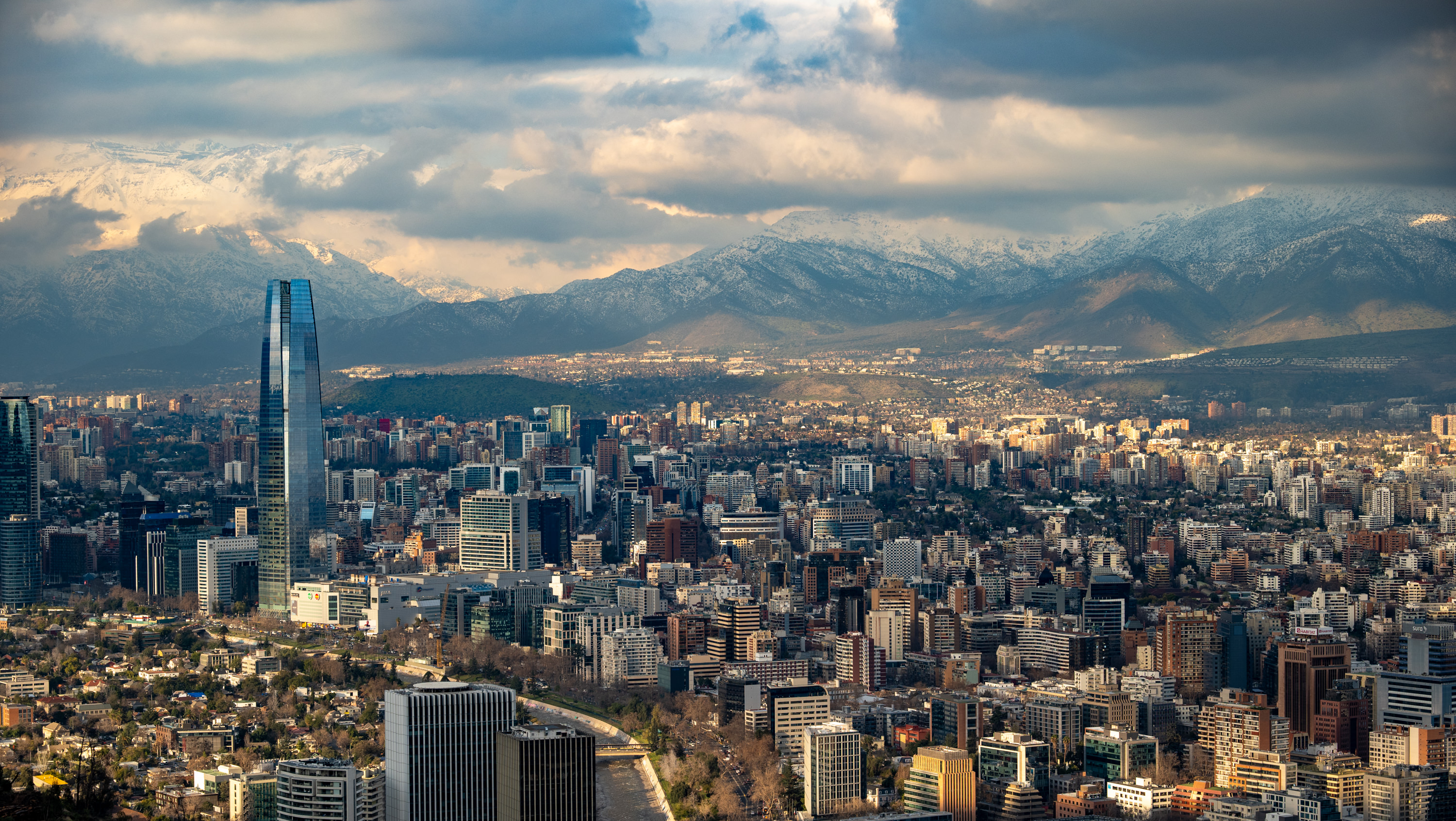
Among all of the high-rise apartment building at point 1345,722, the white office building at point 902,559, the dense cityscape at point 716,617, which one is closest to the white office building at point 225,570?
the dense cityscape at point 716,617

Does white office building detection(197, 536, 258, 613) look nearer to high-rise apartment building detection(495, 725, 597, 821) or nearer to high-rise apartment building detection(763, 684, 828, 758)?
high-rise apartment building detection(763, 684, 828, 758)

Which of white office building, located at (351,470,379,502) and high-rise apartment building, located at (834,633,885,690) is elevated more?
white office building, located at (351,470,379,502)

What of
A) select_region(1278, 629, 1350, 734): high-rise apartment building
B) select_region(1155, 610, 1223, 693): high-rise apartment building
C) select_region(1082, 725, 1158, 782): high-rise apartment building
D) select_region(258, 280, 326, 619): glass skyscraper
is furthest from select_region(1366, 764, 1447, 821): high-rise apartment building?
select_region(258, 280, 326, 619): glass skyscraper

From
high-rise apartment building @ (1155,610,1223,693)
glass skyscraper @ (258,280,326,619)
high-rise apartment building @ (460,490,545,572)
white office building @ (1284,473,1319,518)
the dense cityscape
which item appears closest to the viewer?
the dense cityscape

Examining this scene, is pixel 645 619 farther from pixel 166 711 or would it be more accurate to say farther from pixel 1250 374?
pixel 1250 374

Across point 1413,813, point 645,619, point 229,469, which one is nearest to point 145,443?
point 229,469

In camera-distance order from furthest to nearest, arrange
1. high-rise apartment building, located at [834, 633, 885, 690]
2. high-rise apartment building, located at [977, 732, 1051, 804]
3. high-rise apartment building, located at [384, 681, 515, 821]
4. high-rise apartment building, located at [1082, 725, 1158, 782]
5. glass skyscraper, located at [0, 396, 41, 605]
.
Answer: glass skyscraper, located at [0, 396, 41, 605] → high-rise apartment building, located at [834, 633, 885, 690] → high-rise apartment building, located at [1082, 725, 1158, 782] → high-rise apartment building, located at [977, 732, 1051, 804] → high-rise apartment building, located at [384, 681, 515, 821]

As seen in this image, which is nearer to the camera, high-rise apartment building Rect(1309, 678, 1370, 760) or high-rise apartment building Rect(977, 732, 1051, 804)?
high-rise apartment building Rect(977, 732, 1051, 804)
